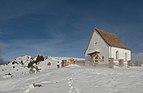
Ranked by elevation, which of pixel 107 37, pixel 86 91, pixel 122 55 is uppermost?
pixel 107 37

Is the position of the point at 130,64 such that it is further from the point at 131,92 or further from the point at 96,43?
the point at 131,92

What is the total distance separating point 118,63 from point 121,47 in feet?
19.2

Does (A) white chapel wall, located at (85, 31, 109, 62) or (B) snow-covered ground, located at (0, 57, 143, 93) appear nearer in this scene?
(B) snow-covered ground, located at (0, 57, 143, 93)

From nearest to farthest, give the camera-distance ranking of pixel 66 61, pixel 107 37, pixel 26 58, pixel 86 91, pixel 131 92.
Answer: pixel 131 92, pixel 86 91, pixel 66 61, pixel 107 37, pixel 26 58

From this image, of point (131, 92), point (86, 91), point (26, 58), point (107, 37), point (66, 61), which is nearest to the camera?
point (131, 92)

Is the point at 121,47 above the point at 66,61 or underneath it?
above

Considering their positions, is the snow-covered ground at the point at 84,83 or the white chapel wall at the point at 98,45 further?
the white chapel wall at the point at 98,45

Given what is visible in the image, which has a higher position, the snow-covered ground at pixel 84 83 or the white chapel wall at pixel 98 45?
the white chapel wall at pixel 98 45

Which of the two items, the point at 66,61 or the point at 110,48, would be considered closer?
the point at 66,61

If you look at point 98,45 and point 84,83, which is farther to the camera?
point 98,45

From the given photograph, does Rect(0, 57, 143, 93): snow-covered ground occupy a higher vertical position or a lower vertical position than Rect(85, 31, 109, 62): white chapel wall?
lower

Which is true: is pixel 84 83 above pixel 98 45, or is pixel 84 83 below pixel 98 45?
below

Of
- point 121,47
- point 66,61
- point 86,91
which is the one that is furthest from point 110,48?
point 86,91

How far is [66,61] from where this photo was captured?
127 feet
